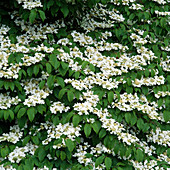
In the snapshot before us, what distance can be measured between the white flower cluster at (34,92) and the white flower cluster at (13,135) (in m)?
0.35

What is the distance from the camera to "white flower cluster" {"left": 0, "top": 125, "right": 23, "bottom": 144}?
2.50 m

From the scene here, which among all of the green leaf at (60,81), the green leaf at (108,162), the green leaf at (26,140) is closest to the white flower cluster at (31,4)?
the green leaf at (60,81)

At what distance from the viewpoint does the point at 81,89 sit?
252 centimetres

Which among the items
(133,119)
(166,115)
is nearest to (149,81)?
(166,115)

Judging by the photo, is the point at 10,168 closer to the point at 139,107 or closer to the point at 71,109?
the point at 71,109

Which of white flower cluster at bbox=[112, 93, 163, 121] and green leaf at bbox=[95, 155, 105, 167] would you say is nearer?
green leaf at bbox=[95, 155, 105, 167]

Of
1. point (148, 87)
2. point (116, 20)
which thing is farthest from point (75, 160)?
point (116, 20)

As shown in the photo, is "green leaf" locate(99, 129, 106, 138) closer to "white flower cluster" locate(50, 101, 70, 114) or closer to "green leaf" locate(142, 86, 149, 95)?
"white flower cluster" locate(50, 101, 70, 114)

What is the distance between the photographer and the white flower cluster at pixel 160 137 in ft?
9.09

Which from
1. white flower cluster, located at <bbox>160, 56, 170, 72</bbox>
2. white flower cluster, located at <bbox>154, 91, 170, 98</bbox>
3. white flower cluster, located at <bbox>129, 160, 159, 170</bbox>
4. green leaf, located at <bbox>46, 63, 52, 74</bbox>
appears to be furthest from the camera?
white flower cluster, located at <bbox>160, 56, 170, 72</bbox>

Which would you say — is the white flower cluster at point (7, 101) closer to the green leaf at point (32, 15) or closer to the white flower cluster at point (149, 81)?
the green leaf at point (32, 15)

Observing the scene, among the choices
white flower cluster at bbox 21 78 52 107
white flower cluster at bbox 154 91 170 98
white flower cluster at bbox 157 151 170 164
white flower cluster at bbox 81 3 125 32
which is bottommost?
white flower cluster at bbox 157 151 170 164

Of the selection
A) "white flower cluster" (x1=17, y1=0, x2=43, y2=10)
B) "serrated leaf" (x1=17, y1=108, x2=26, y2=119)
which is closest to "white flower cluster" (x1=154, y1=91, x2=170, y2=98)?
"serrated leaf" (x1=17, y1=108, x2=26, y2=119)

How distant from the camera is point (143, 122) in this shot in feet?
8.58
